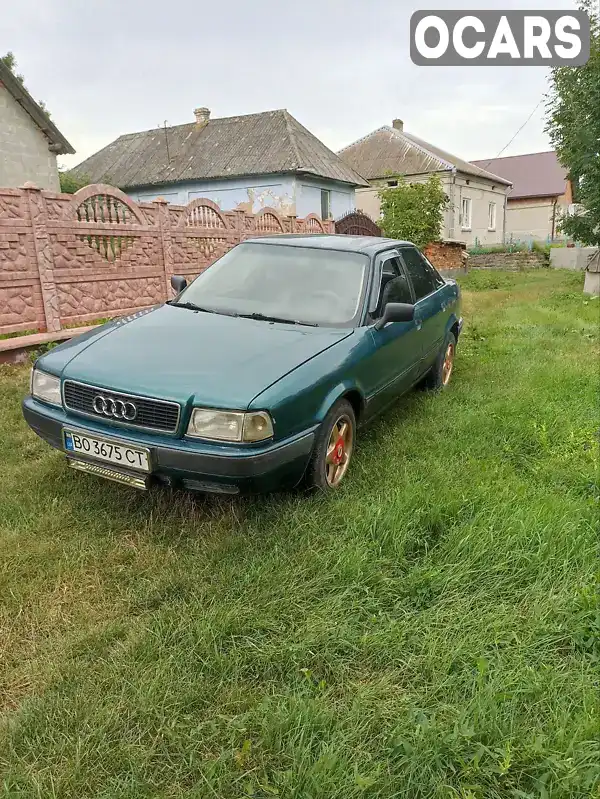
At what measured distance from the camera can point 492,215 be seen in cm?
3117

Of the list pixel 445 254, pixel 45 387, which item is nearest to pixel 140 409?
pixel 45 387

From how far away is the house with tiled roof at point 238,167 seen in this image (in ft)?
71.4

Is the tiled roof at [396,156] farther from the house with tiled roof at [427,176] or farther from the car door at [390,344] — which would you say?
the car door at [390,344]

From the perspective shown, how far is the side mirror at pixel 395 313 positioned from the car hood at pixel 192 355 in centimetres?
32

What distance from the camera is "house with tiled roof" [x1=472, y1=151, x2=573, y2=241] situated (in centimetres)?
3731

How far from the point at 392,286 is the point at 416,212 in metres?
15.6

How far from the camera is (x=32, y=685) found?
2139 mm

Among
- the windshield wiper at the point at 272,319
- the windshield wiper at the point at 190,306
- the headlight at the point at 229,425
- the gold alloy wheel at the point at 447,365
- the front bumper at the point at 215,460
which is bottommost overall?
the gold alloy wheel at the point at 447,365

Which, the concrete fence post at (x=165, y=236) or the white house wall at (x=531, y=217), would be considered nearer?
the concrete fence post at (x=165, y=236)

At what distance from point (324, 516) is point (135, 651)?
1281 millimetres

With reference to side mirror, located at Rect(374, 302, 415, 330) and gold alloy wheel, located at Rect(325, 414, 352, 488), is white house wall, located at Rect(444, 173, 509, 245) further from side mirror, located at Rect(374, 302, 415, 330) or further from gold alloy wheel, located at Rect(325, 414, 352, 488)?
gold alloy wheel, located at Rect(325, 414, 352, 488)

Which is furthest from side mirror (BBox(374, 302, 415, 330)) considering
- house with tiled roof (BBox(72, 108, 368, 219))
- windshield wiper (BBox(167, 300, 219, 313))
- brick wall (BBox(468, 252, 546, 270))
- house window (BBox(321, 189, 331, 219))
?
brick wall (BBox(468, 252, 546, 270))

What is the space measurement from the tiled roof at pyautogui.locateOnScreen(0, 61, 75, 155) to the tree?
14156 mm

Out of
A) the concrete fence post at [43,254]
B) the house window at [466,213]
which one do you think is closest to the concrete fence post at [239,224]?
the concrete fence post at [43,254]
